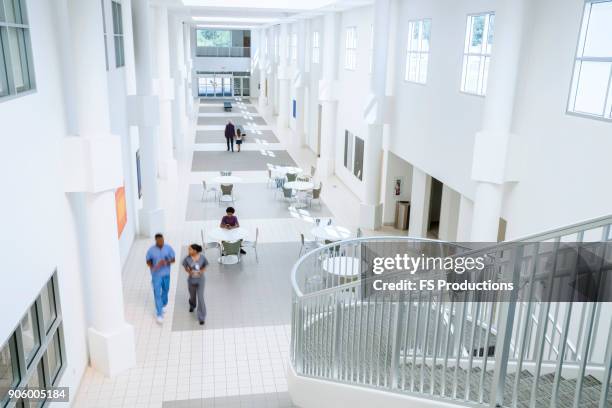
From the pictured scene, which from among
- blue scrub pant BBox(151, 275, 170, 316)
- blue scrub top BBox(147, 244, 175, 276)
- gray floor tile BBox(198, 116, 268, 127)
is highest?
blue scrub top BBox(147, 244, 175, 276)

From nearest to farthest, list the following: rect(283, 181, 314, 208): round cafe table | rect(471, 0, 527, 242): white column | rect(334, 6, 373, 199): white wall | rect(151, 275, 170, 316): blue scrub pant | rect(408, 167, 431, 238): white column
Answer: rect(471, 0, 527, 242): white column < rect(151, 275, 170, 316): blue scrub pant < rect(408, 167, 431, 238): white column < rect(283, 181, 314, 208): round cafe table < rect(334, 6, 373, 199): white wall

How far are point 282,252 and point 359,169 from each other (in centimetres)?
551

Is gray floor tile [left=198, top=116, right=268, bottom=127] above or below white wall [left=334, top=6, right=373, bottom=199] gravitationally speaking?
below

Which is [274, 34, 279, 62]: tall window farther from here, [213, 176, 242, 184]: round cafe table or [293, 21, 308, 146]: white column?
[213, 176, 242, 184]: round cafe table

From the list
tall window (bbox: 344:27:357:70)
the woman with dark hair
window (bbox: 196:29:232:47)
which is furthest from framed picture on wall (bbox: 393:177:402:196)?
window (bbox: 196:29:232:47)

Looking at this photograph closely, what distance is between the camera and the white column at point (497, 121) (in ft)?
22.5

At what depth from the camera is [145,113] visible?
10.9m

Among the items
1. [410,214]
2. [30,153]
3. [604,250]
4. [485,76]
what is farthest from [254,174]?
[604,250]

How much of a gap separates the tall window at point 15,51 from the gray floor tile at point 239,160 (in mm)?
14045

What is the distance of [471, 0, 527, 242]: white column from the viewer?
22.5ft

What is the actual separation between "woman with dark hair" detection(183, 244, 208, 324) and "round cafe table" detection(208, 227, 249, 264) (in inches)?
89.9

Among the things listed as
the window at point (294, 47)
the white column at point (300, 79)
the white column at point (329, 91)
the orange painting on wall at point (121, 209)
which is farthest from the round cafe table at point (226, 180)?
the window at point (294, 47)

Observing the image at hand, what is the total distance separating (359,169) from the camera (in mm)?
16234

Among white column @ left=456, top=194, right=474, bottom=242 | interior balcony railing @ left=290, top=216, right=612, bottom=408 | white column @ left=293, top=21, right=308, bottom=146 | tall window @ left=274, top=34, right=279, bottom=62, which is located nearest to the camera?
interior balcony railing @ left=290, top=216, right=612, bottom=408
